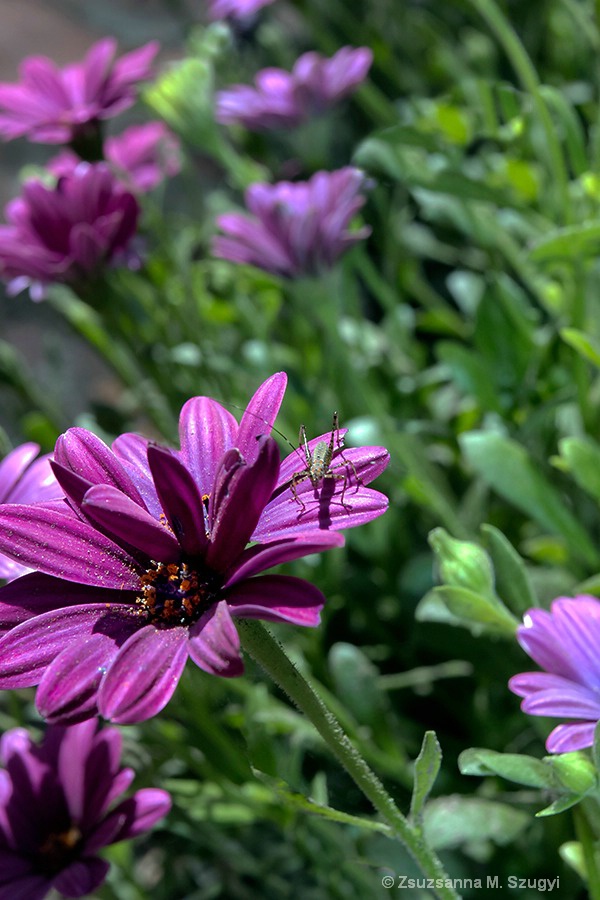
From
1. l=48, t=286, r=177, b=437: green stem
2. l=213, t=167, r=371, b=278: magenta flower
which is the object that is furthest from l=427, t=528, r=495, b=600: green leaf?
l=48, t=286, r=177, b=437: green stem

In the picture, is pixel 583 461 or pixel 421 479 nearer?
pixel 583 461

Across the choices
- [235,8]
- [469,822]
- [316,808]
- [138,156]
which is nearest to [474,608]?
[316,808]

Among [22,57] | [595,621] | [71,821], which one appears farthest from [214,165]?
[595,621]

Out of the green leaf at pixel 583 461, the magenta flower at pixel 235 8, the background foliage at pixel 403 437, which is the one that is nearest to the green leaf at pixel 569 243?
the background foliage at pixel 403 437

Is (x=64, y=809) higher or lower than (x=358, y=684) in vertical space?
higher

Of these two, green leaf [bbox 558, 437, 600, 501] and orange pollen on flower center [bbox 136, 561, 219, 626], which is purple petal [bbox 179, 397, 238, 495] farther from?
green leaf [bbox 558, 437, 600, 501]

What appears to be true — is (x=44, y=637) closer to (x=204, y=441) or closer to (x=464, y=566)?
(x=204, y=441)

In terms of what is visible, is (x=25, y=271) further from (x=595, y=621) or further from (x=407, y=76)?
(x=407, y=76)
